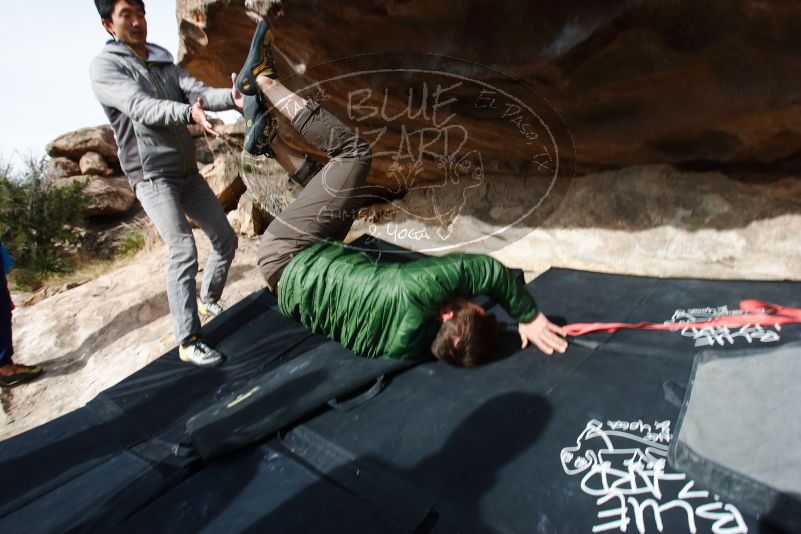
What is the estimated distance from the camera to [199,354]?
2.65 m

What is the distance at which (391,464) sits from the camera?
1646 mm

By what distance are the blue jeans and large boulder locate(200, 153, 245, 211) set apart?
10.1ft

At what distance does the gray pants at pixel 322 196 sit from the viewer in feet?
7.14

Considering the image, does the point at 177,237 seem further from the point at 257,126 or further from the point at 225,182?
the point at 225,182

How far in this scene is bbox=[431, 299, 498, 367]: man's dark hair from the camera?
6.82ft

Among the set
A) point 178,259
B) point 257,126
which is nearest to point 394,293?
point 257,126

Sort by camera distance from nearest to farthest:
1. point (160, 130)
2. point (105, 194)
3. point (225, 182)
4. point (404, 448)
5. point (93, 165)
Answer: point (404, 448), point (160, 130), point (225, 182), point (105, 194), point (93, 165)

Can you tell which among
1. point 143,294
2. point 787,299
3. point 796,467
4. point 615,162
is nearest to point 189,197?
point 143,294

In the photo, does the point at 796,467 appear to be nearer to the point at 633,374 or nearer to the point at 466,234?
the point at 633,374

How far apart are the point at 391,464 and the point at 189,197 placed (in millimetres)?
1979

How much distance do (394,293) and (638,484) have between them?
3.79 feet

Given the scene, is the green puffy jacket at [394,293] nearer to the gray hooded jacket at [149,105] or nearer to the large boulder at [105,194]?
the gray hooded jacket at [149,105]


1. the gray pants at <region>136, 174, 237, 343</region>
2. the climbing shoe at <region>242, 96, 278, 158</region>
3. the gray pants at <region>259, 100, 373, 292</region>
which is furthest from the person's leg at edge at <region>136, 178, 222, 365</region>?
the climbing shoe at <region>242, 96, 278, 158</region>

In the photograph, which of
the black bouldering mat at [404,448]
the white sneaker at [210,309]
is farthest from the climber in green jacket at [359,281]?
the white sneaker at [210,309]
